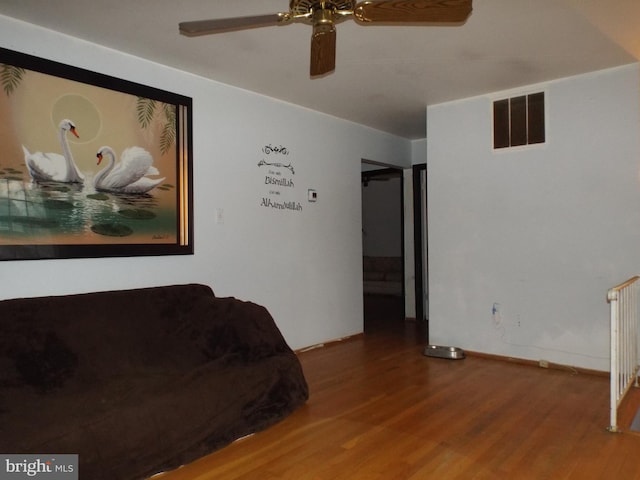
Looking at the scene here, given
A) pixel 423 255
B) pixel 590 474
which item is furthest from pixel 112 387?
pixel 423 255

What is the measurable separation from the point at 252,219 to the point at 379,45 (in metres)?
1.76

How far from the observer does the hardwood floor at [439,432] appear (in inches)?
87.7

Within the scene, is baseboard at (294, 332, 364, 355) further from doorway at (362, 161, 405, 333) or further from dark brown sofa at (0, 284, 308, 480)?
doorway at (362, 161, 405, 333)

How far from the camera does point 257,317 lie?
125 inches

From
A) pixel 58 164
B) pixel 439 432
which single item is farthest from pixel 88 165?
pixel 439 432

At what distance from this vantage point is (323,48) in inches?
88.5

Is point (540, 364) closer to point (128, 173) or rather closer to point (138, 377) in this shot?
point (138, 377)

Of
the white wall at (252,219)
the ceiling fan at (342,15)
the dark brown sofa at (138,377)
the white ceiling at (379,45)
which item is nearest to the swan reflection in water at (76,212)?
the white wall at (252,219)

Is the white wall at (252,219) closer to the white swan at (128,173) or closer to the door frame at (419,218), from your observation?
the white swan at (128,173)

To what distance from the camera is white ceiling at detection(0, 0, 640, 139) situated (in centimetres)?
262

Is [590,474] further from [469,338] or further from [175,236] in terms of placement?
[175,236]

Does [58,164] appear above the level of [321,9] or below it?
below

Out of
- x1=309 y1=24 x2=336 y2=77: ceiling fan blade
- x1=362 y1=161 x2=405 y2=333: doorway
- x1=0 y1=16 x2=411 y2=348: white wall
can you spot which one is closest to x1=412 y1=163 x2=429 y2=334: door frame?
x1=0 y1=16 x2=411 y2=348: white wall

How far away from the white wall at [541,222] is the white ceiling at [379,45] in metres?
0.32
